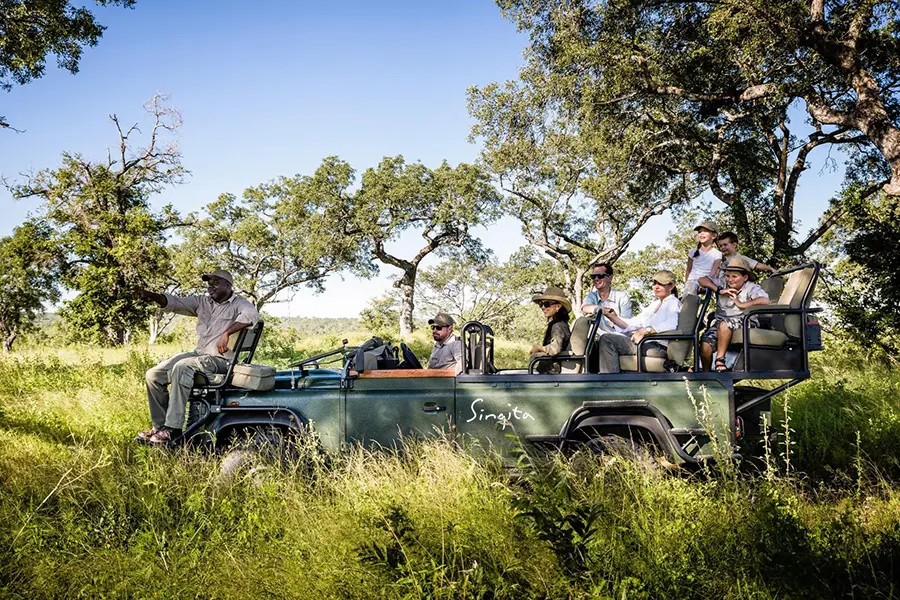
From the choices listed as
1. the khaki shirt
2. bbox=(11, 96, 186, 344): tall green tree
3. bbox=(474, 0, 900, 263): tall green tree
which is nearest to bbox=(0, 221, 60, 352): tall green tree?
bbox=(11, 96, 186, 344): tall green tree

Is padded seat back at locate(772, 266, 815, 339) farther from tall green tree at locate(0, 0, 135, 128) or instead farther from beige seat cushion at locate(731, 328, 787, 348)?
tall green tree at locate(0, 0, 135, 128)

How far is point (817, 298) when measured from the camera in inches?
546

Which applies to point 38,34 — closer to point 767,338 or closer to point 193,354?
point 193,354

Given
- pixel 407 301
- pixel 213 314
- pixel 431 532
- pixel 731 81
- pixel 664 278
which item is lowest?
pixel 431 532

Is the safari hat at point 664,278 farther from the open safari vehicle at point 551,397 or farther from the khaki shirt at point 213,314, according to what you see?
the khaki shirt at point 213,314

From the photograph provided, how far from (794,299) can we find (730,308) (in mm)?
829

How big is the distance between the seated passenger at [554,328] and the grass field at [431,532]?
1.35m

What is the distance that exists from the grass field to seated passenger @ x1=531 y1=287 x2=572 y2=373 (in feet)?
4.44

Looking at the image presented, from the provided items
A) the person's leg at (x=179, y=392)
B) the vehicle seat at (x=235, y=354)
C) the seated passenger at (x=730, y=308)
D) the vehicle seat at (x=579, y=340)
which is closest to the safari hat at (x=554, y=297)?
the vehicle seat at (x=579, y=340)

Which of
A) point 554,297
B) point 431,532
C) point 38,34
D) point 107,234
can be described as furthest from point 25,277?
point 431,532

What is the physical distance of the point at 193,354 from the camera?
618 cm

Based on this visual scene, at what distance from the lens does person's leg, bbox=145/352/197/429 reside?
580cm

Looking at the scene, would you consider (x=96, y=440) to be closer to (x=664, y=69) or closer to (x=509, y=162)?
(x=664, y=69)

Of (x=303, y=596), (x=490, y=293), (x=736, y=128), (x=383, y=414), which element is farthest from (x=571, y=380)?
(x=490, y=293)
